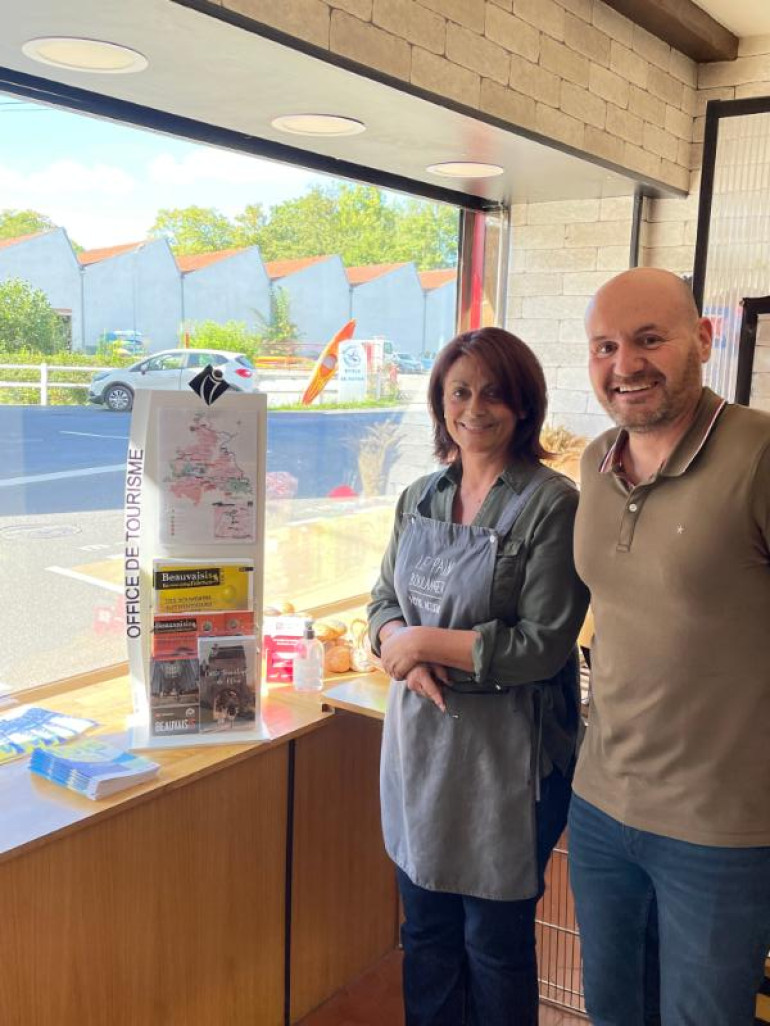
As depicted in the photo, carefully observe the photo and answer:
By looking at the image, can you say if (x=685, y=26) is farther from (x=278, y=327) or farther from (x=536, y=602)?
(x=536, y=602)

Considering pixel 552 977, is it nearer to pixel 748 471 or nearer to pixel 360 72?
pixel 748 471

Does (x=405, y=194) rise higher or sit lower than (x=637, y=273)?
higher

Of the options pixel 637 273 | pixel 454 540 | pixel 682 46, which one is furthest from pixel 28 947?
pixel 682 46

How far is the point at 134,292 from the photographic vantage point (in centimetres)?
252

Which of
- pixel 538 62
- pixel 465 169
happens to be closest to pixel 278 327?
pixel 465 169

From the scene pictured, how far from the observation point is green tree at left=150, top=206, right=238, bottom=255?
2561 millimetres

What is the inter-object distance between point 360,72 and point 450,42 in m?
0.37

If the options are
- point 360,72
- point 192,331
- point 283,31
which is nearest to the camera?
point 283,31

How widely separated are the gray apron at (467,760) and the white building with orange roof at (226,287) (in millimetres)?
1224

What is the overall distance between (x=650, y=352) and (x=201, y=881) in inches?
57.7

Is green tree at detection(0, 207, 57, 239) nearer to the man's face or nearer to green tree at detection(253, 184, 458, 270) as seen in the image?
green tree at detection(253, 184, 458, 270)

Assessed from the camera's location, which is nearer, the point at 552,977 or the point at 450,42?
the point at 450,42

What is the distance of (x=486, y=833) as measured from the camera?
1726mm

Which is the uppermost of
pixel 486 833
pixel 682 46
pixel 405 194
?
pixel 682 46
